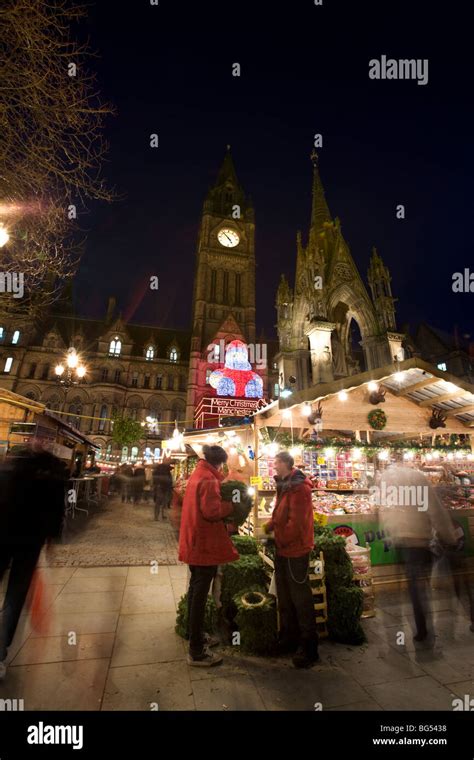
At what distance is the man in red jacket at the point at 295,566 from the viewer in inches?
141

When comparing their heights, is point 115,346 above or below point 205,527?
above

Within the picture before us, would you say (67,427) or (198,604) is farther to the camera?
(67,427)

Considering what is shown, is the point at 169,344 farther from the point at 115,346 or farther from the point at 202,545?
the point at 202,545

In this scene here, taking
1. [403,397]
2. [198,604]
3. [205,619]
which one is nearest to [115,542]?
[205,619]

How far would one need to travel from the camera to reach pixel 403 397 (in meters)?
7.91

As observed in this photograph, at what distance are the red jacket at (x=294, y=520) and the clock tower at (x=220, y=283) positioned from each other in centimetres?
3060

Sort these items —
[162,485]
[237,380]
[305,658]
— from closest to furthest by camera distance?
1. [305,658]
2. [162,485]
3. [237,380]

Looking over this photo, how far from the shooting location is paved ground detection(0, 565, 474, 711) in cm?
287

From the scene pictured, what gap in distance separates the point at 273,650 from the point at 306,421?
439cm

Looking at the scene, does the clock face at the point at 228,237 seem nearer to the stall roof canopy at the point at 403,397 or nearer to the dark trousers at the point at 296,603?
the stall roof canopy at the point at 403,397

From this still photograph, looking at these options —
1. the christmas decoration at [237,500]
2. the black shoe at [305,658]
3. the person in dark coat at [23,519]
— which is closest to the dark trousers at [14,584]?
the person in dark coat at [23,519]

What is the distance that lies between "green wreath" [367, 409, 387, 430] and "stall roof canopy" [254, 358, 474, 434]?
0.13 metres

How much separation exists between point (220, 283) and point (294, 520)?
138 ft

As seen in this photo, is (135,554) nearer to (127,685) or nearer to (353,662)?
(127,685)
